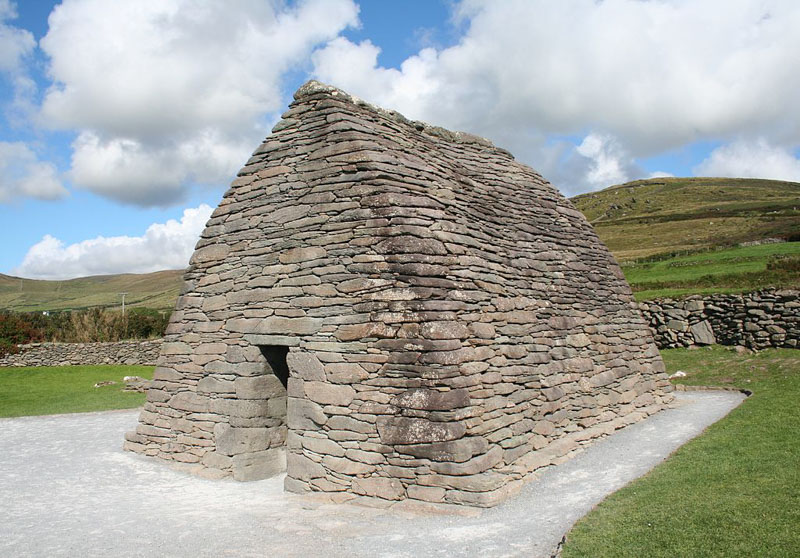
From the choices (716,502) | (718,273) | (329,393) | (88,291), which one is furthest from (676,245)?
(88,291)

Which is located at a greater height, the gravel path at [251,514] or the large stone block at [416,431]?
the large stone block at [416,431]

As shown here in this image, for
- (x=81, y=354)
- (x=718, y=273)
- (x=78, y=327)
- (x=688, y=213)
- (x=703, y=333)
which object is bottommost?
(x=81, y=354)

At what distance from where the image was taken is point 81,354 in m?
28.9

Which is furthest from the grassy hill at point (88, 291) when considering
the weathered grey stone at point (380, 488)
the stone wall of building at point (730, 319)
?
the weathered grey stone at point (380, 488)

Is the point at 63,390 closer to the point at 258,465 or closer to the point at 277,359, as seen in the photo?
the point at 258,465

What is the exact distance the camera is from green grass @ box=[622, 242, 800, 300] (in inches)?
932

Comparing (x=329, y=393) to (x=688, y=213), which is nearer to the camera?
(x=329, y=393)

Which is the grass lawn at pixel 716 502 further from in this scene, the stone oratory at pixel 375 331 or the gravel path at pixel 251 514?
the stone oratory at pixel 375 331

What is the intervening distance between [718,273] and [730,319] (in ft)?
20.2

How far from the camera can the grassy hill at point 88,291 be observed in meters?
105

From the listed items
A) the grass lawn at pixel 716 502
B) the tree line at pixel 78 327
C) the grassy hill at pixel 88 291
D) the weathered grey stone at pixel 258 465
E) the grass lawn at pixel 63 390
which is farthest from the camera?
the grassy hill at pixel 88 291

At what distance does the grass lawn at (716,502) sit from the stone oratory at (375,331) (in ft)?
5.71

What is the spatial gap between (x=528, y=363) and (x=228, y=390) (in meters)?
5.17

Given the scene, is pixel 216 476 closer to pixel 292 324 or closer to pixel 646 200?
pixel 292 324
